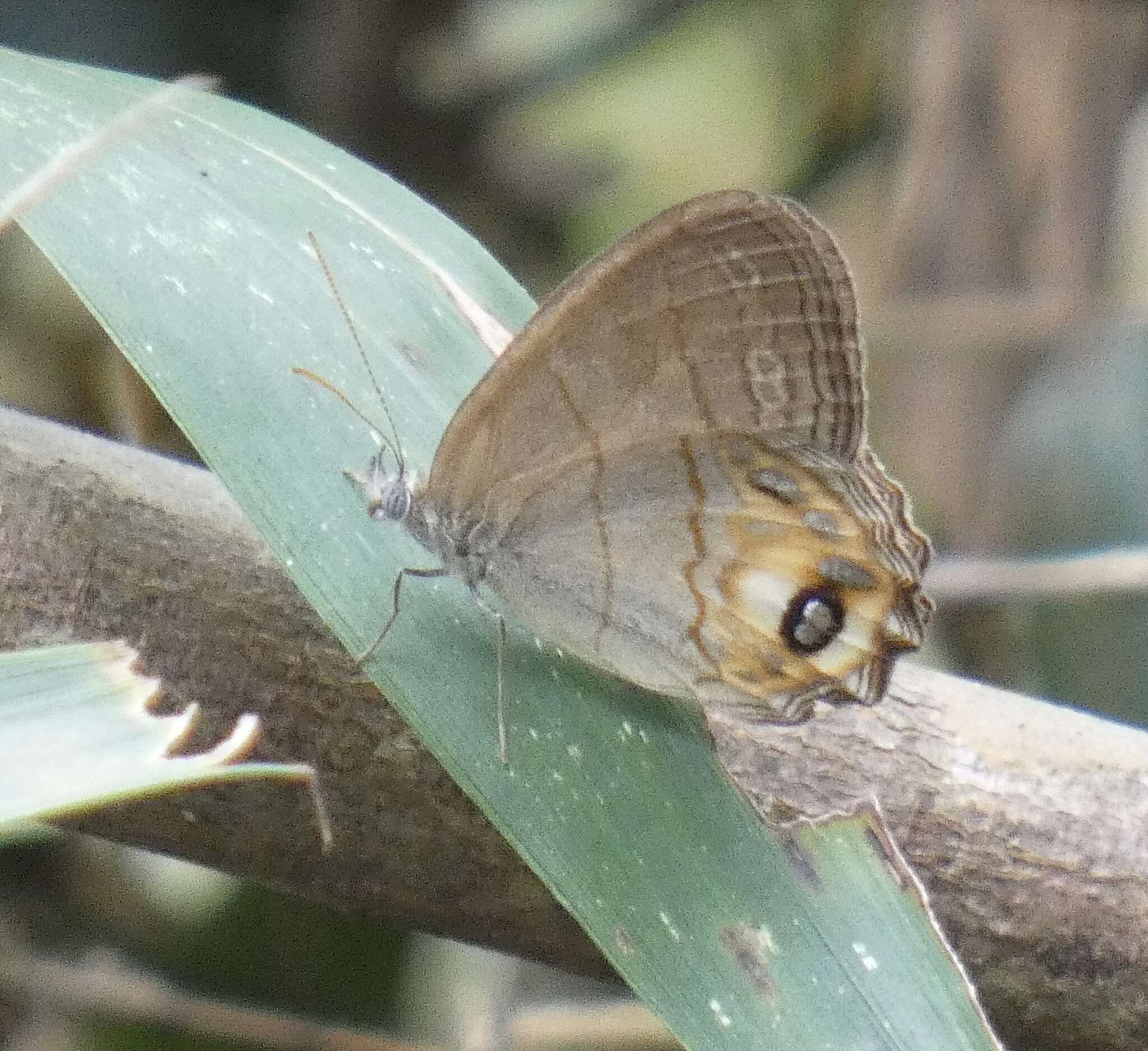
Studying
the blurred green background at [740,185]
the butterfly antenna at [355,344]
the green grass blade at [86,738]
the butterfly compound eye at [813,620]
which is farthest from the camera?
the blurred green background at [740,185]

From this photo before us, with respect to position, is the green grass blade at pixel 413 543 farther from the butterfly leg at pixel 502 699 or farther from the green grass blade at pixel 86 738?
the green grass blade at pixel 86 738

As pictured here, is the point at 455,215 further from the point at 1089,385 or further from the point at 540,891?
the point at 540,891

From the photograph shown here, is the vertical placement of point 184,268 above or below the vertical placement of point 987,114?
above

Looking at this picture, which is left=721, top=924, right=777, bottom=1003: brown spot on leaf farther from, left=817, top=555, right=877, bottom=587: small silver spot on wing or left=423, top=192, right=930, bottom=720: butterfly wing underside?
left=817, top=555, right=877, bottom=587: small silver spot on wing

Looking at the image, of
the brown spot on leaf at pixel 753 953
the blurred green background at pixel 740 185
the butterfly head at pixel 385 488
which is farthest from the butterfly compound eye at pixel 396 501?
the blurred green background at pixel 740 185

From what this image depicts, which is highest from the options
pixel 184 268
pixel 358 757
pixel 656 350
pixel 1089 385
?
pixel 184 268

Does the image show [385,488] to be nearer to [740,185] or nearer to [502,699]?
[502,699]

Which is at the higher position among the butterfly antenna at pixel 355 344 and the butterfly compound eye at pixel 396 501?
the butterfly antenna at pixel 355 344

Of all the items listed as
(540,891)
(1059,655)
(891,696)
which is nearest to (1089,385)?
(1059,655)

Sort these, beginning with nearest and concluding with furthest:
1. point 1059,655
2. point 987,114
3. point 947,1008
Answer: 1. point 947,1008
2. point 1059,655
3. point 987,114

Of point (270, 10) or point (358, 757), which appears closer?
point (358, 757)
